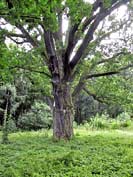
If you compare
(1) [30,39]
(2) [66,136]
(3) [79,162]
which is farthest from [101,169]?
(1) [30,39]

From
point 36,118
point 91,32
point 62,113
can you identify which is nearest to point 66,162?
point 62,113

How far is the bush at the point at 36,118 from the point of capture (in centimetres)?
2456

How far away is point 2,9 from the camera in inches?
218

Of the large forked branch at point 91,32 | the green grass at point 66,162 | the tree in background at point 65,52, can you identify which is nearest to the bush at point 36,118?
the tree in background at point 65,52

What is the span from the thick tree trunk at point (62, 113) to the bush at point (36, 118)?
11.5m

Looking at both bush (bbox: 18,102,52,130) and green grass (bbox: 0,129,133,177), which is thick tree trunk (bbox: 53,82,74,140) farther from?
bush (bbox: 18,102,52,130)

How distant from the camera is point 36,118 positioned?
24656 mm

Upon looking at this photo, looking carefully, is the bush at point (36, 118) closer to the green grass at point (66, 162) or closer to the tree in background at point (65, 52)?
the tree in background at point (65, 52)

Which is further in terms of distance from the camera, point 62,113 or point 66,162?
point 62,113

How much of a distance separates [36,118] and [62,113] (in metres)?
11.8

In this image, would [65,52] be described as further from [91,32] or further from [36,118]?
[36,118]

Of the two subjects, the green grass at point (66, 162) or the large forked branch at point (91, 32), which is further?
the large forked branch at point (91, 32)

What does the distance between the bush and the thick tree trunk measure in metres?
11.5

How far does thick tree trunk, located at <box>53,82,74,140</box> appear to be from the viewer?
515 inches
